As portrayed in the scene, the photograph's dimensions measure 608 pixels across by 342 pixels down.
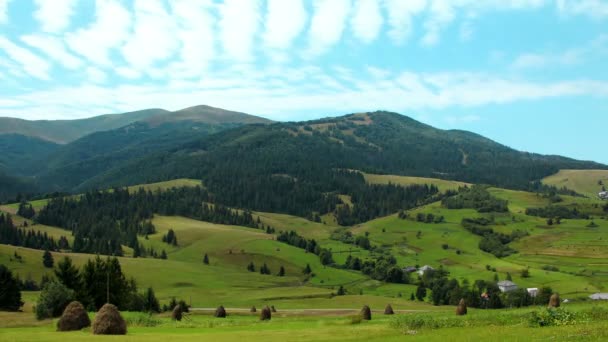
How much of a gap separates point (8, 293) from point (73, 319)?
156 feet

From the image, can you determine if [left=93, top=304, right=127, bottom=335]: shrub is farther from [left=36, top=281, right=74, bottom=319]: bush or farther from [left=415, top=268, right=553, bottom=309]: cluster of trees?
[left=415, top=268, right=553, bottom=309]: cluster of trees

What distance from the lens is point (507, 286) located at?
169375mm

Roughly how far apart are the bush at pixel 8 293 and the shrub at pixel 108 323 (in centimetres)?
5133

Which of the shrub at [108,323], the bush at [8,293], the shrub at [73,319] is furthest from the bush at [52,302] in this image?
the shrub at [108,323]

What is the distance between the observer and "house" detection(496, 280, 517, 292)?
16700 cm

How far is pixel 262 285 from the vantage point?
188m

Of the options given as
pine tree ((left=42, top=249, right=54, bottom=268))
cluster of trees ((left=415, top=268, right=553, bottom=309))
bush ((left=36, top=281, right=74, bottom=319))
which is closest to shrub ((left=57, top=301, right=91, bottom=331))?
bush ((left=36, top=281, right=74, bottom=319))

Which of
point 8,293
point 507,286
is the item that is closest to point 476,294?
point 507,286

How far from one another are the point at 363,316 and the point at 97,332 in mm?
33800

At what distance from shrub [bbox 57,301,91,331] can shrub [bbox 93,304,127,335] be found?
17.6 feet

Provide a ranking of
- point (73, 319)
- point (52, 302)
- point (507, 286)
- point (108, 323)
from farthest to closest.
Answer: point (507, 286) < point (52, 302) < point (73, 319) < point (108, 323)

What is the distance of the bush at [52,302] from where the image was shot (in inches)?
2937

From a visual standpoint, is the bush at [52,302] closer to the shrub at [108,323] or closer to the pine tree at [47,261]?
the shrub at [108,323]

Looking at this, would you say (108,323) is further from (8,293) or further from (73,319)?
(8,293)
